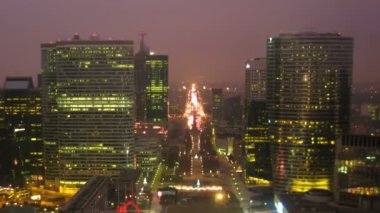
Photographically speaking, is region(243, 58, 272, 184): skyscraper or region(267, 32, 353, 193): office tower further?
region(243, 58, 272, 184): skyscraper

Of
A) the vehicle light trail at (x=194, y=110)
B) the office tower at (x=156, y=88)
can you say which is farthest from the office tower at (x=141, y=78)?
the vehicle light trail at (x=194, y=110)

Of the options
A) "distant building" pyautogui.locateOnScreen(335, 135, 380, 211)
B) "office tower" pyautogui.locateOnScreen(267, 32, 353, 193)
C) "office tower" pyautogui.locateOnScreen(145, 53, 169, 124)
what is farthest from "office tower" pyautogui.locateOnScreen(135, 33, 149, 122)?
"distant building" pyautogui.locateOnScreen(335, 135, 380, 211)

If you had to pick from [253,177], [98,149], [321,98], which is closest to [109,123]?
[98,149]

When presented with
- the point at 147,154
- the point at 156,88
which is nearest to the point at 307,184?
the point at 147,154

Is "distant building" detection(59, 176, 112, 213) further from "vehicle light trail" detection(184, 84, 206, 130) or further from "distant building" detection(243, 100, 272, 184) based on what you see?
"vehicle light trail" detection(184, 84, 206, 130)

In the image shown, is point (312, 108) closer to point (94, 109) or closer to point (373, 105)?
point (373, 105)

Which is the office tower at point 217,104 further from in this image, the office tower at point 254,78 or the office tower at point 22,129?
the office tower at point 22,129

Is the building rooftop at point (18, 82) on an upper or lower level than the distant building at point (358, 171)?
upper
